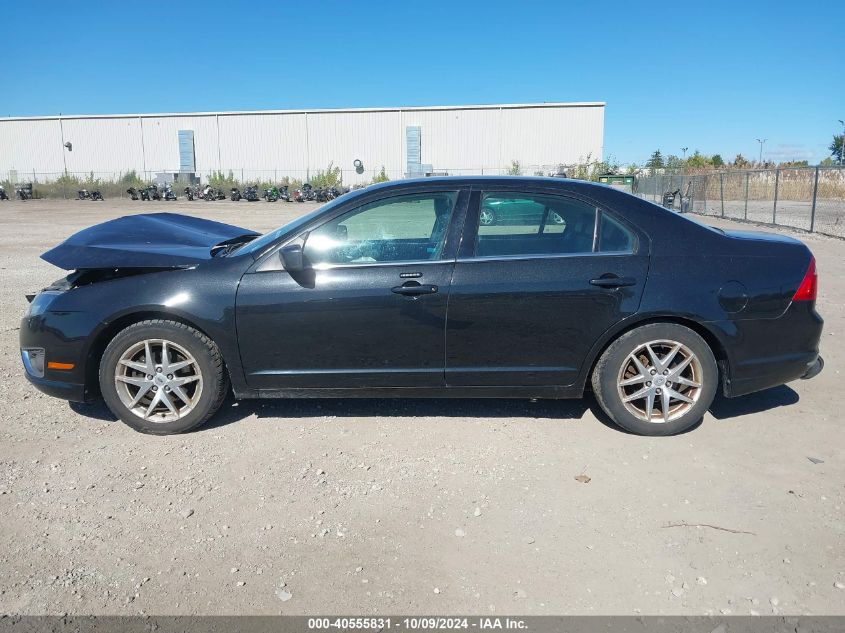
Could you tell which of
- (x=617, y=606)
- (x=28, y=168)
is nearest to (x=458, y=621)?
(x=617, y=606)

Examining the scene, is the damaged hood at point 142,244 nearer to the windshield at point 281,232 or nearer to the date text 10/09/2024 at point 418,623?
the windshield at point 281,232

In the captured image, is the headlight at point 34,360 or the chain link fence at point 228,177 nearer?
the headlight at point 34,360

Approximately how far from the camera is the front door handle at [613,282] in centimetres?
403

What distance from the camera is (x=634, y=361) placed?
412 cm

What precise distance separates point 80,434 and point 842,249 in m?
14.4

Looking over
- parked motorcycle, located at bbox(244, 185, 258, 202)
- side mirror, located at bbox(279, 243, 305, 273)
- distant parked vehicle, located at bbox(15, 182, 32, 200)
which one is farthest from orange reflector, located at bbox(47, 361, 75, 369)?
distant parked vehicle, located at bbox(15, 182, 32, 200)

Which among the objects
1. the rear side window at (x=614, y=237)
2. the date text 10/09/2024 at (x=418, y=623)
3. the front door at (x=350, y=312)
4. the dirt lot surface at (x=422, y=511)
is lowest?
the date text 10/09/2024 at (x=418, y=623)

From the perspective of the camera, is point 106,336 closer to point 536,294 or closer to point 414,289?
point 414,289

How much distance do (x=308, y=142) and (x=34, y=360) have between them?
50.4m

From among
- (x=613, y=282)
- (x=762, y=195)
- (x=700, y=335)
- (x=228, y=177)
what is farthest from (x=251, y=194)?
(x=700, y=335)

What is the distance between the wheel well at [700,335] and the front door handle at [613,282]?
0.26 meters

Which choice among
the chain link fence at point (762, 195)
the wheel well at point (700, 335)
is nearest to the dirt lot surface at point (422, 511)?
the wheel well at point (700, 335)

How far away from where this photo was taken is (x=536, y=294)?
4.03m

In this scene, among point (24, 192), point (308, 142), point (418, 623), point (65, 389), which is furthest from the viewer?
point (308, 142)
